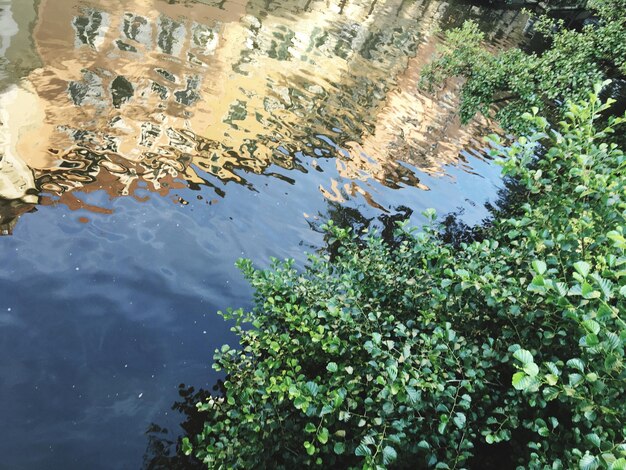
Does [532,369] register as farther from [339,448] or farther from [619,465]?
[339,448]

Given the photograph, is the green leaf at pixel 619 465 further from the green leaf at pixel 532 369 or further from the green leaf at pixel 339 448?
the green leaf at pixel 339 448

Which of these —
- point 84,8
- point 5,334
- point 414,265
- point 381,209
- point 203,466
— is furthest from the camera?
point 84,8

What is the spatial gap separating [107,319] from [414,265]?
5.39 metres

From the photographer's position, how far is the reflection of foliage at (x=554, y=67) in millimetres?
9891

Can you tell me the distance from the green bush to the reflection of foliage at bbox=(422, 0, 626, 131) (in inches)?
259

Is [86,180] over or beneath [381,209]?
beneath

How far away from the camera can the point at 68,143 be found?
1029 cm

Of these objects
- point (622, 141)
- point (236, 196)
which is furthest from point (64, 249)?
point (622, 141)

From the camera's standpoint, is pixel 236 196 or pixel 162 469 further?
pixel 236 196

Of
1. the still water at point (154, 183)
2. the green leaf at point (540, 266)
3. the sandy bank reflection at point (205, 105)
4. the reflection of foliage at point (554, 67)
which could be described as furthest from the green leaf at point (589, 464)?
the sandy bank reflection at point (205, 105)

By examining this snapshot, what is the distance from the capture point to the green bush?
2.75 m

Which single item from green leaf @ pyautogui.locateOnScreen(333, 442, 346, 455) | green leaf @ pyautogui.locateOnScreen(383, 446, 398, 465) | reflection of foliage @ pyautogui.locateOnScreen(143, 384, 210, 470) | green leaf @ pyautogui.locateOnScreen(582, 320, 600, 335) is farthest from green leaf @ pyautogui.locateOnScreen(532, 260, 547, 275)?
reflection of foliage @ pyautogui.locateOnScreen(143, 384, 210, 470)

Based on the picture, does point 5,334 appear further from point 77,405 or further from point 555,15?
point 555,15

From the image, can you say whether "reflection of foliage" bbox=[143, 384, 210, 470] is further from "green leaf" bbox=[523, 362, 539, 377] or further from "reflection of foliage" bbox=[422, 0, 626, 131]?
"reflection of foliage" bbox=[422, 0, 626, 131]
